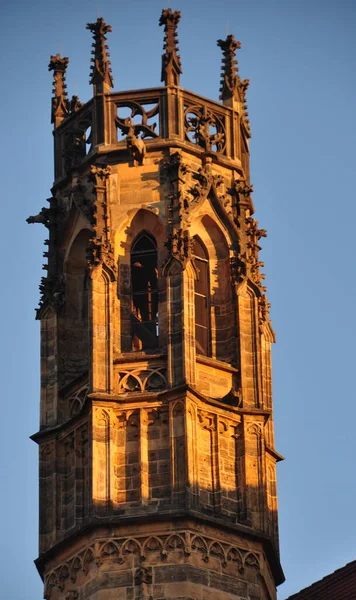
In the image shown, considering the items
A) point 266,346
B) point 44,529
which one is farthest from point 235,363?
point 44,529

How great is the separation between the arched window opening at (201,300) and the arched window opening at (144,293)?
0.73m

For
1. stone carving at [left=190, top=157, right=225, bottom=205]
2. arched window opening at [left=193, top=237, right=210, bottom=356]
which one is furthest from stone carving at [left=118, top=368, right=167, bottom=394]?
stone carving at [left=190, top=157, right=225, bottom=205]

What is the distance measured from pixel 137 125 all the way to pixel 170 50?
6.06 feet

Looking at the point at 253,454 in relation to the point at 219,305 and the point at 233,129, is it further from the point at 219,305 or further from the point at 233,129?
the point at 233,129

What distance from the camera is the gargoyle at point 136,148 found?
169 feet

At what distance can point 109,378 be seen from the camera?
4938 cm

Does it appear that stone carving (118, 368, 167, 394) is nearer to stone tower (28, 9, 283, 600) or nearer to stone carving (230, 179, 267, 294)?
stone tower (28, 9, 283, 600)

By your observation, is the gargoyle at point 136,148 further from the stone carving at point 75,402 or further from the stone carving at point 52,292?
the stone carving at point 75,402

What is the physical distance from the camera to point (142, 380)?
49.4 metres

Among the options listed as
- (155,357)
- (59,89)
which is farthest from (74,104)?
(155,357)

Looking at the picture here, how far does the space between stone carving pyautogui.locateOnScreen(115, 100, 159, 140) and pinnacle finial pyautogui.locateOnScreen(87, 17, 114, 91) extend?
2.00 feet

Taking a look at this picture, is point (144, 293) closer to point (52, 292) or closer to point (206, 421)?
point (52, 292)

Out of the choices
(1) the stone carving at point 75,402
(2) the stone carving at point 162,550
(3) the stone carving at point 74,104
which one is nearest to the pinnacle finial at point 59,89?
(3) the stone carving at point 74,104

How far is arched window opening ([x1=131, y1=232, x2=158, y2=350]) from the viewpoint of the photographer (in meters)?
50.7
